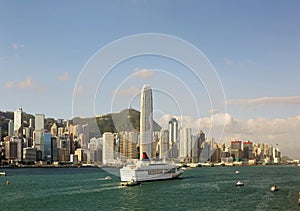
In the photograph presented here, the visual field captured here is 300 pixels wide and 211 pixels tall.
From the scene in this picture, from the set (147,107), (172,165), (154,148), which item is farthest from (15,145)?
(172,165)

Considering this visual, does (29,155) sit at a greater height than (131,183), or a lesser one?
greater

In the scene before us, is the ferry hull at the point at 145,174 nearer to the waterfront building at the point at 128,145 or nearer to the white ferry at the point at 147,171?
the white ferry at the point at 147,171

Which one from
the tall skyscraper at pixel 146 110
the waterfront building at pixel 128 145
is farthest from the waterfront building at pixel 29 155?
the tall skyscraper at pixel 146 110

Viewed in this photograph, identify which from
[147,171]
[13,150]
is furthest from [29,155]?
[147,171]

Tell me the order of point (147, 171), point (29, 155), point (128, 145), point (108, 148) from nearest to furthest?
point (147, 171) < point (128, 145) < point (108, 148) < point (29, 155)

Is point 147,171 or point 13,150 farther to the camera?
point 13,150

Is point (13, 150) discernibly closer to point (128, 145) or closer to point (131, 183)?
point (128, 145)

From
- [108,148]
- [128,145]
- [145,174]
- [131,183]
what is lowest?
[131,183]

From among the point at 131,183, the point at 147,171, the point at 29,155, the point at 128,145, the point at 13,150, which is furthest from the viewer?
the point at 29,155

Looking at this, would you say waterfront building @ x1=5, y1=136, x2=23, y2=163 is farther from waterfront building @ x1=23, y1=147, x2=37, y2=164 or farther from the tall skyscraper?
the tall skyscraper
